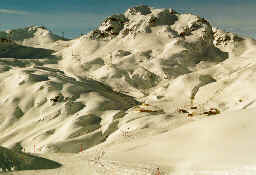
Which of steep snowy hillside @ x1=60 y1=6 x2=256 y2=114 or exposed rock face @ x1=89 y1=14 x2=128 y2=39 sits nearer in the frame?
→ steep snowy hillside @ x1=60 y1=6 x2=256 y2=114

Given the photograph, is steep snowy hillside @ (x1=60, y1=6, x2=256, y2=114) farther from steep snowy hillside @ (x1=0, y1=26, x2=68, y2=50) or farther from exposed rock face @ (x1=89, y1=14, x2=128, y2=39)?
steep snowy hillside @ (x1=0, y1=26, x2=68, y2=50)

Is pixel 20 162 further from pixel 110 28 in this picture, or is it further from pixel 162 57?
pixel 110 28

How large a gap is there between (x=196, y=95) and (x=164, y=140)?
1246 inches

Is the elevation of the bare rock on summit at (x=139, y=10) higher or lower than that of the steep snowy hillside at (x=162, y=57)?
higher

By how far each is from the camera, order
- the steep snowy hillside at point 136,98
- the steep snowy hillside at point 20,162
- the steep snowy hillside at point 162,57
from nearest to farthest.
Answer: the steep snowy hillside at point 20,162 < the steep snowy hillside at point 136,98 < the steep snowy hillside at point 162,57

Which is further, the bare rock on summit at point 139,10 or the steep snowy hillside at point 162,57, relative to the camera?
the bare rock on summit at point 139,10

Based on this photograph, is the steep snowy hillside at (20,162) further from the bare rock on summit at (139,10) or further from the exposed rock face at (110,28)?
the bare rock on summit at (139,10)

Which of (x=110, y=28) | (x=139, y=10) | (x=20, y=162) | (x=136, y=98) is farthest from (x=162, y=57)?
(x=20, y=162)

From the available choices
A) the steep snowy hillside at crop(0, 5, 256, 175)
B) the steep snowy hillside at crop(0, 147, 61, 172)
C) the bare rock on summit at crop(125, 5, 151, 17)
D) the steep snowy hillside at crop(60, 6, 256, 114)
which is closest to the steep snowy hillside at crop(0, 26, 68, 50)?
the steep snowy hillside at crop(0, 5, 256, 175)

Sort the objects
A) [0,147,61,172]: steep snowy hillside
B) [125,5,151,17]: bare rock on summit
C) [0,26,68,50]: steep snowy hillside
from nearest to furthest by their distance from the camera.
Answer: [0,147,61,172]: steep snowy hillside → [125,5,151,17]: bare rock on summit → [0,26,68,50]: steep snowy hillside

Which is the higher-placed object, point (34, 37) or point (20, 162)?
point (20, 162)

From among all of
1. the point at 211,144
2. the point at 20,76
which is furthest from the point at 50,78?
the point at 211,144

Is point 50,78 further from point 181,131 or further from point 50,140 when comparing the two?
point 181,131

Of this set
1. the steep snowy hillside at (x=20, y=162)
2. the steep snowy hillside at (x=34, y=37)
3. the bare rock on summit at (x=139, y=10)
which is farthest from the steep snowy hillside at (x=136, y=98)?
the steep snowy hillside at (x=34, y=37)
